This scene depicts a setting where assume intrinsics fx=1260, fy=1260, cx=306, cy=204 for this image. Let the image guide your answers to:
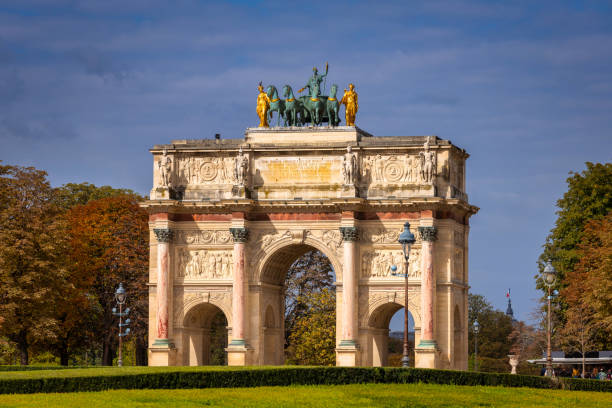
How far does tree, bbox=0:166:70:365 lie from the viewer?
214 ft

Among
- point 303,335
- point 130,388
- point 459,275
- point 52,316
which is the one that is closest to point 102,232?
point 52,316

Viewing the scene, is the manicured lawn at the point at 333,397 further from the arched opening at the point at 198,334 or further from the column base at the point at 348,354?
the arched opening at the point at 198,334

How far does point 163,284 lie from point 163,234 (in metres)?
2.43

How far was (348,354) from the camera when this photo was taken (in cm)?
5897

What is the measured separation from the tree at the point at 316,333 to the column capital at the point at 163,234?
21305 mm

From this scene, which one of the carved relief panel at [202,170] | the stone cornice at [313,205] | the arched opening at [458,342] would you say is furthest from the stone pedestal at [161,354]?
the arched opening at [458,342]

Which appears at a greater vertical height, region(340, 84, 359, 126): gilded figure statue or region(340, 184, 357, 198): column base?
region(340, 84, 359, 126): gilded figure statue

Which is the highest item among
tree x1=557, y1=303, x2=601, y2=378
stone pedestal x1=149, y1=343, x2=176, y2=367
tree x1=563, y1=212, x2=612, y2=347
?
tree x1=563, y1=212, x2=612, y2=347

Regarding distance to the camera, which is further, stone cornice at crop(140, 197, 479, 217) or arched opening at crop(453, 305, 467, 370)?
arched opening at crop(453, 305, 467, 370)

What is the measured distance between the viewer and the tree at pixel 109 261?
75.0 metres

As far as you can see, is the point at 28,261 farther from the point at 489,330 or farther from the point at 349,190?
the point at 489,330

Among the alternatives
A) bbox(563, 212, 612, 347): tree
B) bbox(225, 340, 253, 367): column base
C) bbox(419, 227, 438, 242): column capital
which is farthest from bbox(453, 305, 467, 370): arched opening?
bbox(225, 340, 253, 367): column base

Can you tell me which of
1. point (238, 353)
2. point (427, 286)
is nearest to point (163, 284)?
point (238, 353)

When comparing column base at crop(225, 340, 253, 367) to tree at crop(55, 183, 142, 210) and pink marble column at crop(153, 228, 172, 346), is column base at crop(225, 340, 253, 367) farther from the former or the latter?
tree at crop(55, 183, 142, 210)
